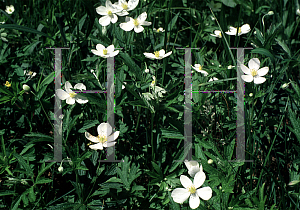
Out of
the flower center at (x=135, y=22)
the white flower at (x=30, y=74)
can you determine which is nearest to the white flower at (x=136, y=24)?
the flower center at (x=135, y=22)

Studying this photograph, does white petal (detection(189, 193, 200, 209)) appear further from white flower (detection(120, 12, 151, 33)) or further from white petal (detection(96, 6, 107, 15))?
white petal (detection(96, 6, 107, 15))

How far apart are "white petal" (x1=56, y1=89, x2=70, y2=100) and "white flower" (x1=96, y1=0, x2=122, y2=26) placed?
16.6 inches

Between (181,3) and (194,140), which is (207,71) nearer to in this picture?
(194,140)

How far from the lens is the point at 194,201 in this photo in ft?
3.73

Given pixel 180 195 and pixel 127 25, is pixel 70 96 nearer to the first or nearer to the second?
pixel 127 25

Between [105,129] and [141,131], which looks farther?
[141,131]

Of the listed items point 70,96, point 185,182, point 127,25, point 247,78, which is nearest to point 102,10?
point 127,25

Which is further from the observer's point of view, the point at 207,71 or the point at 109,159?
the point at 207,71

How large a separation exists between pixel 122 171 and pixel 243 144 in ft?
1.92

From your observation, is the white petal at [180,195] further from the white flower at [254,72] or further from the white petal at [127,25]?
the white petal at [127,25]

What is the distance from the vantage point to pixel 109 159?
1.43 meters

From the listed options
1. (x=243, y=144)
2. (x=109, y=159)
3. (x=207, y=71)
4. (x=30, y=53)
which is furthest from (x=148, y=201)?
(x=30, y=53)

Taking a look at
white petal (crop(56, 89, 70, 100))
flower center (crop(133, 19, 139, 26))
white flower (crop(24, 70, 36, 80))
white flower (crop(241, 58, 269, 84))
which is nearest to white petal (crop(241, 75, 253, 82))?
white flower (crop(241, 58, 269, 84))

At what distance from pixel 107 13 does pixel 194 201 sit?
104cm
